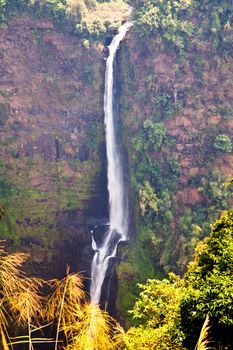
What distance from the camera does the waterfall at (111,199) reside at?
23.4 metres

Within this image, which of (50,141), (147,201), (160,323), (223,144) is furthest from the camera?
(50,141)

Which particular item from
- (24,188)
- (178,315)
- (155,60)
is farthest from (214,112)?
(178,315)

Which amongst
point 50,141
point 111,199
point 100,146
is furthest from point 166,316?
point 50,141

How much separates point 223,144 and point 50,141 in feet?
37.6

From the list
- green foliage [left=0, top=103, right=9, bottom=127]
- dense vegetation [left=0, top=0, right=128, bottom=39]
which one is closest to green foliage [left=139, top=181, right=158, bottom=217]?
green foliage [left=0, top=103, right=9, bottom=127]

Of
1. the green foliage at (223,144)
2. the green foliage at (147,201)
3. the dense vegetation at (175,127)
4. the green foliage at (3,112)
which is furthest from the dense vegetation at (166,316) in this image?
the green foliage at (3,112)

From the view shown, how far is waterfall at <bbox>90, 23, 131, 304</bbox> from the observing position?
23.4 metres

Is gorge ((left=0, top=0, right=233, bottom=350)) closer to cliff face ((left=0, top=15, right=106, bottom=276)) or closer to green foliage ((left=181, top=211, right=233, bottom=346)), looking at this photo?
cliff face ((left=0, top=15, right=106, bottom=276))

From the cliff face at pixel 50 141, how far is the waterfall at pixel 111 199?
55 centimetres

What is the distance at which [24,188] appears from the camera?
2569 centimetres

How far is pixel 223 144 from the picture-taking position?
23266 millimetres

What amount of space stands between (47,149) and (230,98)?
40.5 ft

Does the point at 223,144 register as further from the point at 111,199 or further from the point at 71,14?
the point at 71,14

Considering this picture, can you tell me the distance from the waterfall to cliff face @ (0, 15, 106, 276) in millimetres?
551
